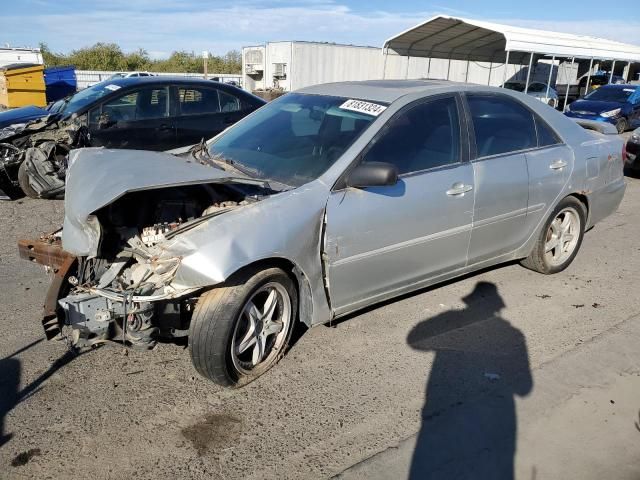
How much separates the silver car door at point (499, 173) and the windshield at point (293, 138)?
99 centimetres

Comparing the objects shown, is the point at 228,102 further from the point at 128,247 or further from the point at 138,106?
the point at 128,247

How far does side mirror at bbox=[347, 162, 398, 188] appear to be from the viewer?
3109 mm

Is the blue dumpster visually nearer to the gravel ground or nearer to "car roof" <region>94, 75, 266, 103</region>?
"car roof" <region>94, 75, 266, 103</region>

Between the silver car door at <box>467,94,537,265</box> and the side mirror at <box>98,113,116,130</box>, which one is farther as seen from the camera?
the side mirror at <box>98,113,116,130</box>

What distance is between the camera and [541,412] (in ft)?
9.65

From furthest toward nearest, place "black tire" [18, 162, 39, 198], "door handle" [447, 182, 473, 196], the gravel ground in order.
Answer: "black tire" [18, 162, 39, 198] → "door handle" [447, 182, 473, 196] → the gravel ground

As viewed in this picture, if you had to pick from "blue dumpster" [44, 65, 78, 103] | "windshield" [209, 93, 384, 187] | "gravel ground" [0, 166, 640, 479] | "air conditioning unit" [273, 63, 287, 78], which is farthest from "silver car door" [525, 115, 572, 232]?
"air conditioning unit" [273, 63, 287, 78]

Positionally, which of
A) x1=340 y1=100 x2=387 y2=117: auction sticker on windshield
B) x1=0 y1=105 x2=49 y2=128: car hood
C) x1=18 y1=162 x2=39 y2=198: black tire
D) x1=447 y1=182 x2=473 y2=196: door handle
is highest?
x1=340 y1=100 x2=387 y2=117: auction sticker on windshield

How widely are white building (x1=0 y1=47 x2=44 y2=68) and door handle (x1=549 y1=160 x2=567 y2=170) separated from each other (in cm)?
2422

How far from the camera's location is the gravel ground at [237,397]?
8.27 ft

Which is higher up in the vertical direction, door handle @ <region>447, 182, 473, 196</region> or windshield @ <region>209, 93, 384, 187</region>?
windshield @ <region>209, 93, 384, 187</region>

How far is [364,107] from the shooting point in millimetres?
3637

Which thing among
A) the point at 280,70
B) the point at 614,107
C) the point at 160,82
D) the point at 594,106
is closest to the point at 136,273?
the point at 160,82

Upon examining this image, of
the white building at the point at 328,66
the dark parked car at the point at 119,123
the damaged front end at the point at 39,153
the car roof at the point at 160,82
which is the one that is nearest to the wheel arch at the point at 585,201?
the dark parked car at the point at 119,123
